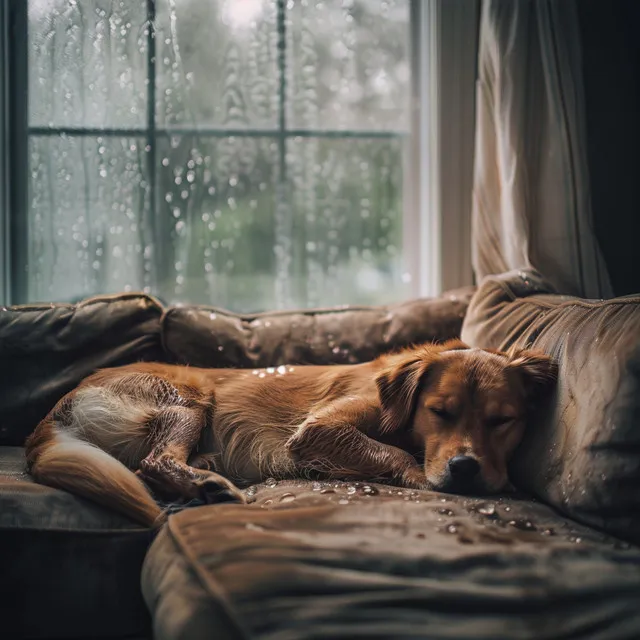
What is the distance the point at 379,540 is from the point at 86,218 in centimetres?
224

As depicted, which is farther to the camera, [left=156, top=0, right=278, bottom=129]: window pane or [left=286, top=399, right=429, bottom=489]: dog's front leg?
[left=156, top=0, right=278, bottom=129]: window pane

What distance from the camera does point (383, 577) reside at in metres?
1.06

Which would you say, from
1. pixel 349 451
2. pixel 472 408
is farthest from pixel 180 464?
pixel 472 408

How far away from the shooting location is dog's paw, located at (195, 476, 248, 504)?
1557 millimetres

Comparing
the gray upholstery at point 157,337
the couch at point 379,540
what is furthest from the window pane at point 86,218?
the couch at point 379,540

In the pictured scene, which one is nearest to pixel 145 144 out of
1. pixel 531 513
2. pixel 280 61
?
pixel 280 61

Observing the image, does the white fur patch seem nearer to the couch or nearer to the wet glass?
the couch

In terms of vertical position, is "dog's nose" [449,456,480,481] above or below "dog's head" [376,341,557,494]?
below

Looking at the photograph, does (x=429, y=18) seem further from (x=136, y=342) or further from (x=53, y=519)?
(x=53, y=519)

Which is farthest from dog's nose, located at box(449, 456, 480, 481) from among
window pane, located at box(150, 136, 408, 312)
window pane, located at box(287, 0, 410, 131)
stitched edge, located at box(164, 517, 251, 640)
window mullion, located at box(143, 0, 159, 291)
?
window pane, located at box(287, 0, 410, 131)

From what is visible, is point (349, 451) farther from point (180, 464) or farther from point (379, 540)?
point (379, 540)

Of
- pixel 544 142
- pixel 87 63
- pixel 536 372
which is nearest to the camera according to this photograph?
pixel 536 372

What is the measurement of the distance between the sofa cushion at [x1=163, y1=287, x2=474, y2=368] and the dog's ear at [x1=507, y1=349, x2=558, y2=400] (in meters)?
0.63

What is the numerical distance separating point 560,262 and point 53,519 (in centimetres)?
203
